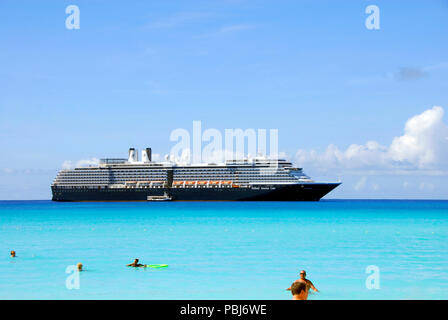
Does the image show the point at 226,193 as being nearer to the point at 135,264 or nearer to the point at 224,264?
the point at 224,264

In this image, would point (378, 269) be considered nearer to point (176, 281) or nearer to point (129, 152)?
point (176, 281)

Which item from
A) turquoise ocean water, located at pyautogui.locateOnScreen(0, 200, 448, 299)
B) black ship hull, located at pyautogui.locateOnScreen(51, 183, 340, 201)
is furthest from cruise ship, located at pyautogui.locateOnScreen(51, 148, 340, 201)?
turquoise ocean water, located at pyautogui.locateOnScreen(0, 200, 448, 299)

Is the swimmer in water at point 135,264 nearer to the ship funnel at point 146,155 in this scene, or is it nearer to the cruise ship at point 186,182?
the cruise ship at point 186,182

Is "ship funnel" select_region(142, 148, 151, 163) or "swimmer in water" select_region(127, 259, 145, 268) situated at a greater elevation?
"ship funnel" select_region(142, 148, 151, 163)

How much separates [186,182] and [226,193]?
8220 millimetres

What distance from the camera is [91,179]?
109m

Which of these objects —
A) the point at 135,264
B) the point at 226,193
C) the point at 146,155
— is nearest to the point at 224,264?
the point at 135,264

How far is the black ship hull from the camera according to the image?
316 feet

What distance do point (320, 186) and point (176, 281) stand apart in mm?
81736

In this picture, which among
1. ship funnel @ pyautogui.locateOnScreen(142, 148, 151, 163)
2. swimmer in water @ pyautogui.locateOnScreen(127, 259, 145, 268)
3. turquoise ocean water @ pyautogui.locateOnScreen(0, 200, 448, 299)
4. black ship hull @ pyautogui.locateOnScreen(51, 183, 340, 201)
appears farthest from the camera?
ship funnel @ pyautogui.locateOnScreen(142, 148, 151, 163)

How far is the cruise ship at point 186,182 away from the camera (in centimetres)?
9669

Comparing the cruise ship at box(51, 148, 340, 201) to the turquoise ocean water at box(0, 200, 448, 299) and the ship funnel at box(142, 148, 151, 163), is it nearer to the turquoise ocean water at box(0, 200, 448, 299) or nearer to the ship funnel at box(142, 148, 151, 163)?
the ship funnel at box(142, 148, 151, 163)

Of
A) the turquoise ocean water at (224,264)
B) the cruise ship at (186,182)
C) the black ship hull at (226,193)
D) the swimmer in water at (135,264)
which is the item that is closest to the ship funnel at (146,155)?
the cruise ship at (186,182)

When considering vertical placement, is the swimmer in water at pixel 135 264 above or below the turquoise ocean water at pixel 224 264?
above
